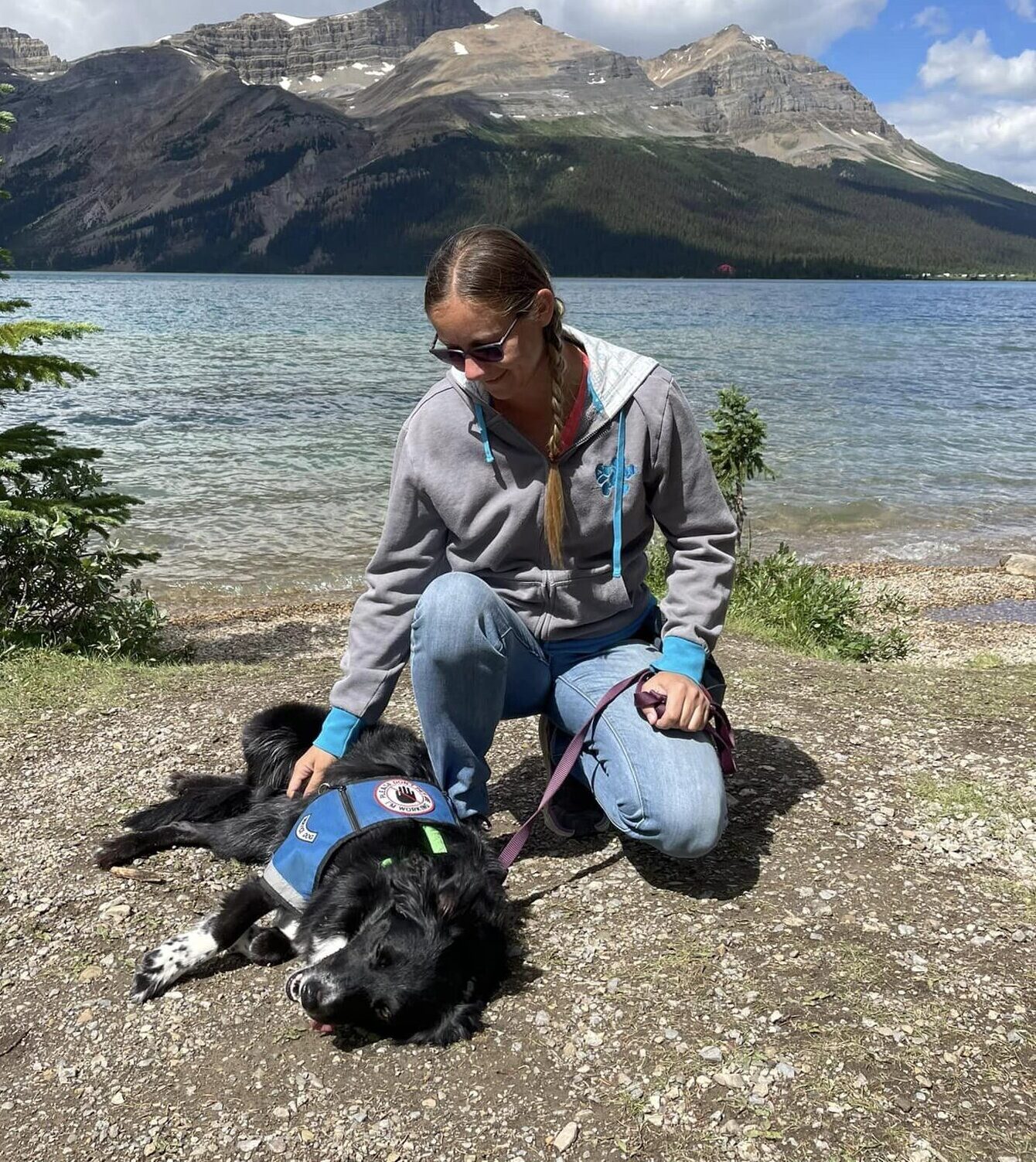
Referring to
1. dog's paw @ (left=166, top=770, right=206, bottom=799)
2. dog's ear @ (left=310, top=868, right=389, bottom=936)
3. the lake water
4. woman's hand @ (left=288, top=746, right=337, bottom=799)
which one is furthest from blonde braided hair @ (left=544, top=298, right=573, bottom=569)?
the lake water

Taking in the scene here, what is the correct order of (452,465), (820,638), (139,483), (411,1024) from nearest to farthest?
(411,1024) → (452,465) → (820,638) → (139,483)

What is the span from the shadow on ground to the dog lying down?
2.66 ft

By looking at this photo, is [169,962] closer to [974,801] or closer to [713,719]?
[713,719]

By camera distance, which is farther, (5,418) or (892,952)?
(5,418)

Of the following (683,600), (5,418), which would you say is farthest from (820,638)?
(5,418)

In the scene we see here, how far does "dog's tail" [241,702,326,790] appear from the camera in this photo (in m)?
4.41

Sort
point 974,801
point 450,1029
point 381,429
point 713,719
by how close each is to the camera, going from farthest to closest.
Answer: point 381,429, point 974,801, point 713,719, point 450,1029

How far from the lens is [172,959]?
3.56 metres

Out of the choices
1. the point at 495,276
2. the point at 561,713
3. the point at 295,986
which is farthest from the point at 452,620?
the point at 295,986

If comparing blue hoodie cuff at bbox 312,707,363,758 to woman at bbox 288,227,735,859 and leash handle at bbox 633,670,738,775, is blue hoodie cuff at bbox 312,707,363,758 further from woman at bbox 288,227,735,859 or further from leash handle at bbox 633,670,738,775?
leash handle at bbox 633,670,738,775

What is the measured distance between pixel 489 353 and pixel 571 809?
2.10 metres

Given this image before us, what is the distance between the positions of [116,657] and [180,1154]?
5178mm

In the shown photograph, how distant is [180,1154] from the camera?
2.90 metres

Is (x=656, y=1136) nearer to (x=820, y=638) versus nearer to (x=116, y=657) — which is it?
(x=116, y=657)
